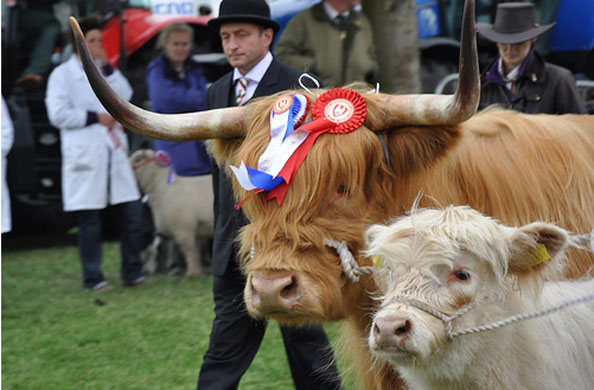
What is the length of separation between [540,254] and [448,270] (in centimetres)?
35

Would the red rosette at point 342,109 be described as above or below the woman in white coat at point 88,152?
above

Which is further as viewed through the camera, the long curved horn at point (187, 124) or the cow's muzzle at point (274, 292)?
the long curved horn at point (187, 124)

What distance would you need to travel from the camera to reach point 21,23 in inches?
403

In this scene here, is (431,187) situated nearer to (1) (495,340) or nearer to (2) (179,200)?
(1) (495,340)

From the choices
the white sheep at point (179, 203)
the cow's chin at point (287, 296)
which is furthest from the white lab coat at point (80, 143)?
the cow's chin at point (287, 296)

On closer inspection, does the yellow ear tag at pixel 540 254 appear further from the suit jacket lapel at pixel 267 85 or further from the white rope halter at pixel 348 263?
the suit jacket lapel at pixel 267 85

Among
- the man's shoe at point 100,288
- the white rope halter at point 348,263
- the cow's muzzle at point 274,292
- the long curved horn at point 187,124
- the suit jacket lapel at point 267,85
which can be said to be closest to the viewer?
the cow's muzzle at point 274,292

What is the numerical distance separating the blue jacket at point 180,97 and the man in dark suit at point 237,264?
424cm

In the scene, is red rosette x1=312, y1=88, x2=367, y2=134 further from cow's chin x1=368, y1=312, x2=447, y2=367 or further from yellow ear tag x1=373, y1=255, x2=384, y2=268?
cow's chin x1=368, y1=312, x2=447, y2=367

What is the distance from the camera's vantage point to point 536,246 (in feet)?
9.55

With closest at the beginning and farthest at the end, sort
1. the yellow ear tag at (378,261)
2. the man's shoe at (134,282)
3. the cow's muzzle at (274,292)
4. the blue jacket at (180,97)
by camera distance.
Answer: the yellow ear tag at (378,261) < the cow's muzzle at (274,292) < the man's shoe at (134,282) < the blue jacket at (180,97)

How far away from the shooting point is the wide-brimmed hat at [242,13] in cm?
439

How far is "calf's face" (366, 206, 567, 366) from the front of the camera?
2750mm

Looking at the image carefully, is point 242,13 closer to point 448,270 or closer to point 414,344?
point 448,270
